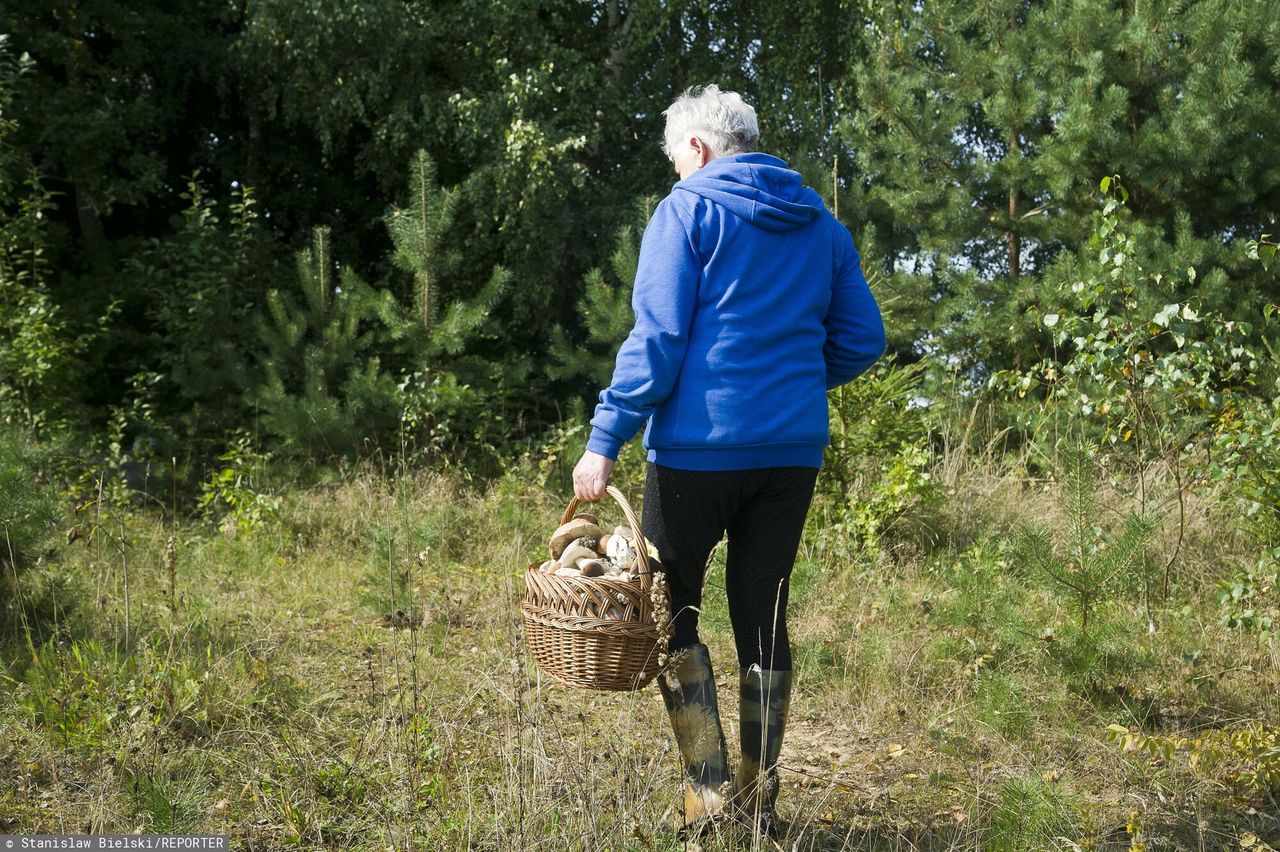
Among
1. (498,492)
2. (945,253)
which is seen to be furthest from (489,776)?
(945,253)

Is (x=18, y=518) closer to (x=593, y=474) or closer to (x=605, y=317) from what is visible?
(x=593, y=474)

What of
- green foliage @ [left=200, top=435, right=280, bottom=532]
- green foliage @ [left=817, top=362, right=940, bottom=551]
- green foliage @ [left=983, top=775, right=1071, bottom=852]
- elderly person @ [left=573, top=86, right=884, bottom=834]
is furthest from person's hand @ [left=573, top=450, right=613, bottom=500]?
green foliage @ [left=200, top=435, right=280, bottom=532]

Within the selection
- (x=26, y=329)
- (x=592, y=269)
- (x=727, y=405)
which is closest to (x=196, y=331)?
(x=26, y=329)

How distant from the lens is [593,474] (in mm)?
2555

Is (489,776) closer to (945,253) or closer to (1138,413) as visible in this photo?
→ (1138,413)

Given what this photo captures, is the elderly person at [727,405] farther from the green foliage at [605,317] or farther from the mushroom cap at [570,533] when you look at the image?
the green foliage at [605,317]

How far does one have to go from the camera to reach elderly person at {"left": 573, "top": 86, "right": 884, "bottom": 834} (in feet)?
8.28

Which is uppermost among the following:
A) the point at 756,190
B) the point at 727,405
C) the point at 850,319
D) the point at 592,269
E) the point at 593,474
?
the point at 756,190

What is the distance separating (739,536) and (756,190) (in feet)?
2.59

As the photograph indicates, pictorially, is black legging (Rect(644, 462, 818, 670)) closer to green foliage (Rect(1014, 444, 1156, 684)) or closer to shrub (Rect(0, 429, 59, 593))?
green foliage (Rect(1014, 444, 1156, 684))

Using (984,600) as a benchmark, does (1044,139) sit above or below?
above

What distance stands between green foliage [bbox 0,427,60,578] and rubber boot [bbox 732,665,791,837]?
245 cm

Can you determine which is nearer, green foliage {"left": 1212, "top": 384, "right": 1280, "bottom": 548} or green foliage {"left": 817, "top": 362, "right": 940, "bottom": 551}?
green foliage {"left": 1212, "top": 384, "right": 1280, "bottom": 548}

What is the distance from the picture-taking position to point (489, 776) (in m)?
3.00
